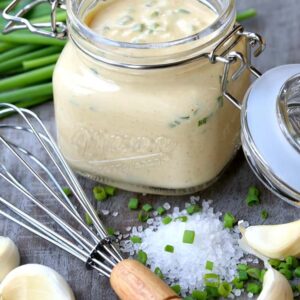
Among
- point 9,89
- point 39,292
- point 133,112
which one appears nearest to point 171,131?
point 133,112

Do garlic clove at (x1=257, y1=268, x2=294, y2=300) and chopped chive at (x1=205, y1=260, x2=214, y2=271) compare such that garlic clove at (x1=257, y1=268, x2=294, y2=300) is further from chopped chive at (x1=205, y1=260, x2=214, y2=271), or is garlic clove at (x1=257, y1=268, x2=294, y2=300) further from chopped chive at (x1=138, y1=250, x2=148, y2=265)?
chopped chive at (x1=138, y1=250, x2=148, y2=265)

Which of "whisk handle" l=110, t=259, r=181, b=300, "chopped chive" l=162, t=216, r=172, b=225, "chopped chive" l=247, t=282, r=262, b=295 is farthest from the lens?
"chopped chive" l=162, t=216, r=172, b=225

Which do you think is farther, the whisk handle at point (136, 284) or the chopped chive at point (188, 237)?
the chopped chive at point (188, 237)

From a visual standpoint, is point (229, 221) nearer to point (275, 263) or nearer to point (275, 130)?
point (275, 263)

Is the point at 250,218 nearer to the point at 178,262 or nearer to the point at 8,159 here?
the point at 178,262

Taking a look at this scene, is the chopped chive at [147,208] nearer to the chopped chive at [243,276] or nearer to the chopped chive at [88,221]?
the chopped chive at [88,221]

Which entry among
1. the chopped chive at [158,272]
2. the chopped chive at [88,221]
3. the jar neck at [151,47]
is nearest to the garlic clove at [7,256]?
the chopped chive at [88,221]

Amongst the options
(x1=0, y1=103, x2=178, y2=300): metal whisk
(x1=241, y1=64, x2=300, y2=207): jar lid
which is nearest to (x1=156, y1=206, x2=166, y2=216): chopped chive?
(x1=0, y1=103, x2=178, y2=300): metal whisk
